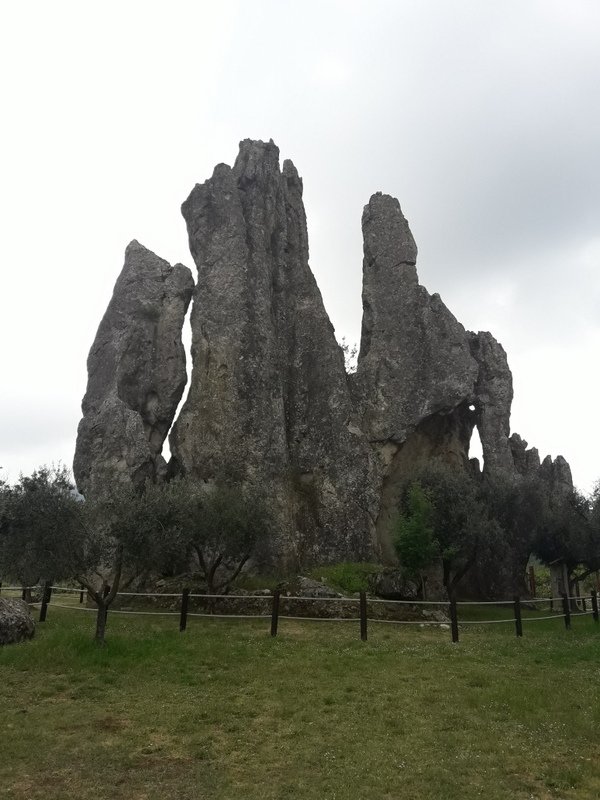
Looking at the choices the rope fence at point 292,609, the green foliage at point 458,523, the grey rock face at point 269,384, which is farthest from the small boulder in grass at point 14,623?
the green foliage at point 458,523

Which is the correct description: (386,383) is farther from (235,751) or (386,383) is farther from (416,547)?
(235,751)

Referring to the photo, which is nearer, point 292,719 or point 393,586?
point 292,719

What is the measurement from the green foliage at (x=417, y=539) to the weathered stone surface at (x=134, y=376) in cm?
1865

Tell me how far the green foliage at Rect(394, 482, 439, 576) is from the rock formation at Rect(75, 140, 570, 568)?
595 cm

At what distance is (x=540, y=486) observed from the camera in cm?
4178

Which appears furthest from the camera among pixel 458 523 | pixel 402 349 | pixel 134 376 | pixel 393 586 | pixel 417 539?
pixel 402 349

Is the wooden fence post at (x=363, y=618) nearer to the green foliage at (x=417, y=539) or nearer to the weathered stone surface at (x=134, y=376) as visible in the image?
the green foliage at (x=417, y=539)

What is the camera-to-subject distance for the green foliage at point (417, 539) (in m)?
34.8

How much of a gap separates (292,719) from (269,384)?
106 feet

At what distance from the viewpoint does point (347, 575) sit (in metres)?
35.4

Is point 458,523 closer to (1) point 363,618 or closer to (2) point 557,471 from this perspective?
(1) point 363,618

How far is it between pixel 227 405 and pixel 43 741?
1261 inches

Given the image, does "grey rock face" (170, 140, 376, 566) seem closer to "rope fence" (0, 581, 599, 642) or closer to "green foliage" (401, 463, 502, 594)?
"green foliage" (401, 463, 502, 594)

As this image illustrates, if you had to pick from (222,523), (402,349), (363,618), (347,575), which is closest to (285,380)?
(402,349)
